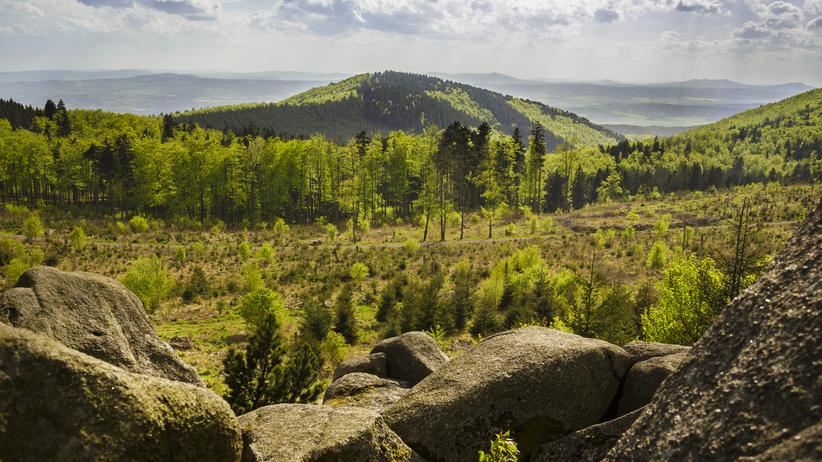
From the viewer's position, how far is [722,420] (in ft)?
13.1

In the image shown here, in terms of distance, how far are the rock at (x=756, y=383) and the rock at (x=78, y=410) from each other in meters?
4.93

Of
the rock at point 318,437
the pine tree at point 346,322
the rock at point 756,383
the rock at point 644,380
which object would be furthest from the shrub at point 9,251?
the rock at point 756,383

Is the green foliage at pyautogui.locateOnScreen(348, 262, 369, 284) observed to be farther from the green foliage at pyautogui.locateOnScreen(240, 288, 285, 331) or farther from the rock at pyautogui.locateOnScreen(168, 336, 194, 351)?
the rock at pyautogui.locateOnScreen(168, 336, 194, 351)

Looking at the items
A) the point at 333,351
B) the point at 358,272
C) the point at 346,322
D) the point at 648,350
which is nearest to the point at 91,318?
the point at 648,350

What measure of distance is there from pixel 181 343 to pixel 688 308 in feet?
93.9

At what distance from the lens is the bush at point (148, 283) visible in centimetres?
3500

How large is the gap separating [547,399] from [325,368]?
20.8 m

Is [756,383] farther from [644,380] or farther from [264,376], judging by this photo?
[264,376]

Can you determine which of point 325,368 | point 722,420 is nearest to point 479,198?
point 325,368

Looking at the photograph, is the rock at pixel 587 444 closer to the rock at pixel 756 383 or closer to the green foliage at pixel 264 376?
the rock at pixel 756 383

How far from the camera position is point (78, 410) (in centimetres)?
479

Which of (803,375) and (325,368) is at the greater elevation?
(803,375)

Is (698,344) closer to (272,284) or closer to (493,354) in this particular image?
(493,354)

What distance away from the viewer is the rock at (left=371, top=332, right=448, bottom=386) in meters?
15.2
